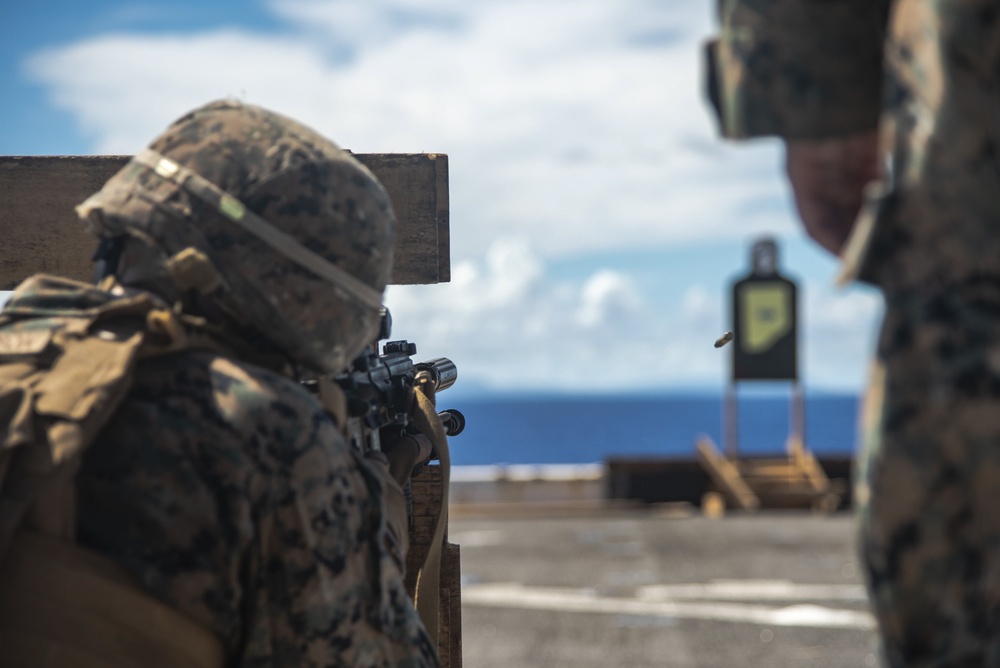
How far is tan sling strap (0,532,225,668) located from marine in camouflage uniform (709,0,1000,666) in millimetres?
1317

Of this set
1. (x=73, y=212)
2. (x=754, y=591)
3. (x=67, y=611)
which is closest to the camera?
(x=67, y=611)

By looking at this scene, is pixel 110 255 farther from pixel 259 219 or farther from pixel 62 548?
pixel 62 548

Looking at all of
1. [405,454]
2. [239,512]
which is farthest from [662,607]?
[239,512]

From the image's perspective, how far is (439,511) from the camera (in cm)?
359

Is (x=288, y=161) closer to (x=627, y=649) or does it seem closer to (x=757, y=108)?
(x=757, y=108)

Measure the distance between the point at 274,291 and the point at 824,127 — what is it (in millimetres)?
1233

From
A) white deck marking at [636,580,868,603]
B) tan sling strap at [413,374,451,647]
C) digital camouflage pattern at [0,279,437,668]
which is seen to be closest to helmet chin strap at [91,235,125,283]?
digital camouflage pattern at [0,279,437,668]

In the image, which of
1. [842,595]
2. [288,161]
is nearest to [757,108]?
[288,161]

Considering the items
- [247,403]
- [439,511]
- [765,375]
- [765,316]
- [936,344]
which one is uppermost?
[936,344]

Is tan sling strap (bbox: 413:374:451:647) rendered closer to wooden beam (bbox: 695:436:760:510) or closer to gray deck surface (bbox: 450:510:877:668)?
gray deck surface (bbox: 450:510:877:668)

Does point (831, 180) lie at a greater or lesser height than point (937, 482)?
greater

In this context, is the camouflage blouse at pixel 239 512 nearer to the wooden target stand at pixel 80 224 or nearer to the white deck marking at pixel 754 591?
the wooden target stand at pixel 80 224

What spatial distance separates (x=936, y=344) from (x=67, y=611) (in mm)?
1547

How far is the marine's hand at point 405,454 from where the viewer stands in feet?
11.0
